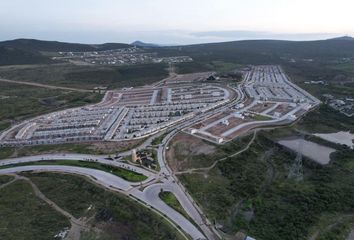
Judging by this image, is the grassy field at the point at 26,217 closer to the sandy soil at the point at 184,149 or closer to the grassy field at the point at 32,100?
the sandy soil at the point at 184,149

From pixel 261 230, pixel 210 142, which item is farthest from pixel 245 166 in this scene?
pixel 261 230

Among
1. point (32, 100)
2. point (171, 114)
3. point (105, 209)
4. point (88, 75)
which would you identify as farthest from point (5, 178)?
point (88, 75)

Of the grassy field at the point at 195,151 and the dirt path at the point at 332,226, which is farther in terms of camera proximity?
the grassy field at the point at 195,151

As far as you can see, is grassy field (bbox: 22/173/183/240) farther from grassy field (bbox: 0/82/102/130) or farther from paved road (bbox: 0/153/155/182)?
grassy field (bbox: 0/82/102/130)

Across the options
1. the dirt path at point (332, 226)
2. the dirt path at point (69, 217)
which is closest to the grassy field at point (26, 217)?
the dirt path at point (69, 217)

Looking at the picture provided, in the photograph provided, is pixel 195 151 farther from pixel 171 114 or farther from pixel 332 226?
pixel 332 226

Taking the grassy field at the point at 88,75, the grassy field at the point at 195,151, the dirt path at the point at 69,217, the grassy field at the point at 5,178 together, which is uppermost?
the grassy field at the point at 195,151
